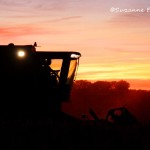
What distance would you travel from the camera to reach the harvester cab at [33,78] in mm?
17922

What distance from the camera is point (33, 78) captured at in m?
18.2

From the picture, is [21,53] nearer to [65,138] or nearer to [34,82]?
[34,82]

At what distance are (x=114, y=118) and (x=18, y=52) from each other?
5.64 metres

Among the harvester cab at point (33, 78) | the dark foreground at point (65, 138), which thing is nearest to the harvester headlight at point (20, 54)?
the harvester cab at point (33, 78)

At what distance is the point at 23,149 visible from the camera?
29.0ft

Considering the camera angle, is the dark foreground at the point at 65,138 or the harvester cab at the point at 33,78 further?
the harvester cab at the point at 33,78

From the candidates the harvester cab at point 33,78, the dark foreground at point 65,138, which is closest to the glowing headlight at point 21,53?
the harvester cab at point 33,78

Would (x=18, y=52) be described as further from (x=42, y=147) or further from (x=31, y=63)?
(x=42, y=147)

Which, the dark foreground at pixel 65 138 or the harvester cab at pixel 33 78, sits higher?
the harvester cab at pixel 33 78

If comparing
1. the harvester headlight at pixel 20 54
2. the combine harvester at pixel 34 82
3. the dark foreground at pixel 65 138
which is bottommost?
the dark foreground at pixel 65 138

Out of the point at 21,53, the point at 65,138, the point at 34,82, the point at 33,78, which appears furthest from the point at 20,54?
the point at 65,138

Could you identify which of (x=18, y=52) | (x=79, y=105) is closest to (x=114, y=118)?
(x=18, y=52)

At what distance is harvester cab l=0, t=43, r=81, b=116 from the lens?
1792 cm

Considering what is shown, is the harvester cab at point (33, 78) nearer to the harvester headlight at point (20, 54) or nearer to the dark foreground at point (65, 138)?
the harvester headlight at point (20, 54)
